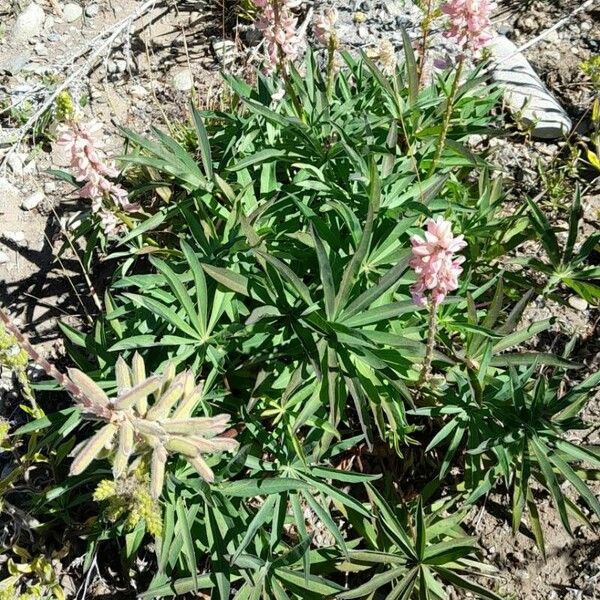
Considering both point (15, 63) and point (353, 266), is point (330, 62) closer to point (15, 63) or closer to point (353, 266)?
point (353, 266)

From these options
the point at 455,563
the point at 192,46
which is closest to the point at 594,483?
the point at 455,563

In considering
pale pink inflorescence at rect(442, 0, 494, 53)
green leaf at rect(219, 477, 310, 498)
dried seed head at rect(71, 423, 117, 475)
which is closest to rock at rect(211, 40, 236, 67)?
pale pink inflorescence at rect(442, 0, 494, 53)

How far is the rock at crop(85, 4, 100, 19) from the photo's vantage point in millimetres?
5438

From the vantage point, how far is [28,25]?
5.38 metres

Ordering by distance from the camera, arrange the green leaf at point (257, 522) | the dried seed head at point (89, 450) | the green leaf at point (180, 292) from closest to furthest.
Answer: the dried seed head at point (89, 450) → the green leaf at point (257, 522) → the green leaf at point (180, 292)

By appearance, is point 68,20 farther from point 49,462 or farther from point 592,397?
point 592,397

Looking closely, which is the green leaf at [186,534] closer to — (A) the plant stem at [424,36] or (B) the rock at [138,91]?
(A) the plant stem at [424,36]

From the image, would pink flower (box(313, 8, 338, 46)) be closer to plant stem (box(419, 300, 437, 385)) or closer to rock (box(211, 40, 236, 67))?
plant stem (box(419, 300, 437, 385))

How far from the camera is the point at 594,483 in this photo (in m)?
3.42

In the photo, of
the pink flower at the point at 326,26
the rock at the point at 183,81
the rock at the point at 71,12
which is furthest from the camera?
the rock at the point at 71,12

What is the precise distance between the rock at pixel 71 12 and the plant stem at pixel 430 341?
4.14m

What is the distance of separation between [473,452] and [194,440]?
4.47ft

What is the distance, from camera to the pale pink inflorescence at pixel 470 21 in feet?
8.41

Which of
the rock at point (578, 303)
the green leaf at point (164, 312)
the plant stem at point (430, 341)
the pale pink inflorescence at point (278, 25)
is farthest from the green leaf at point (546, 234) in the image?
the green leaf at point (164, 312)
